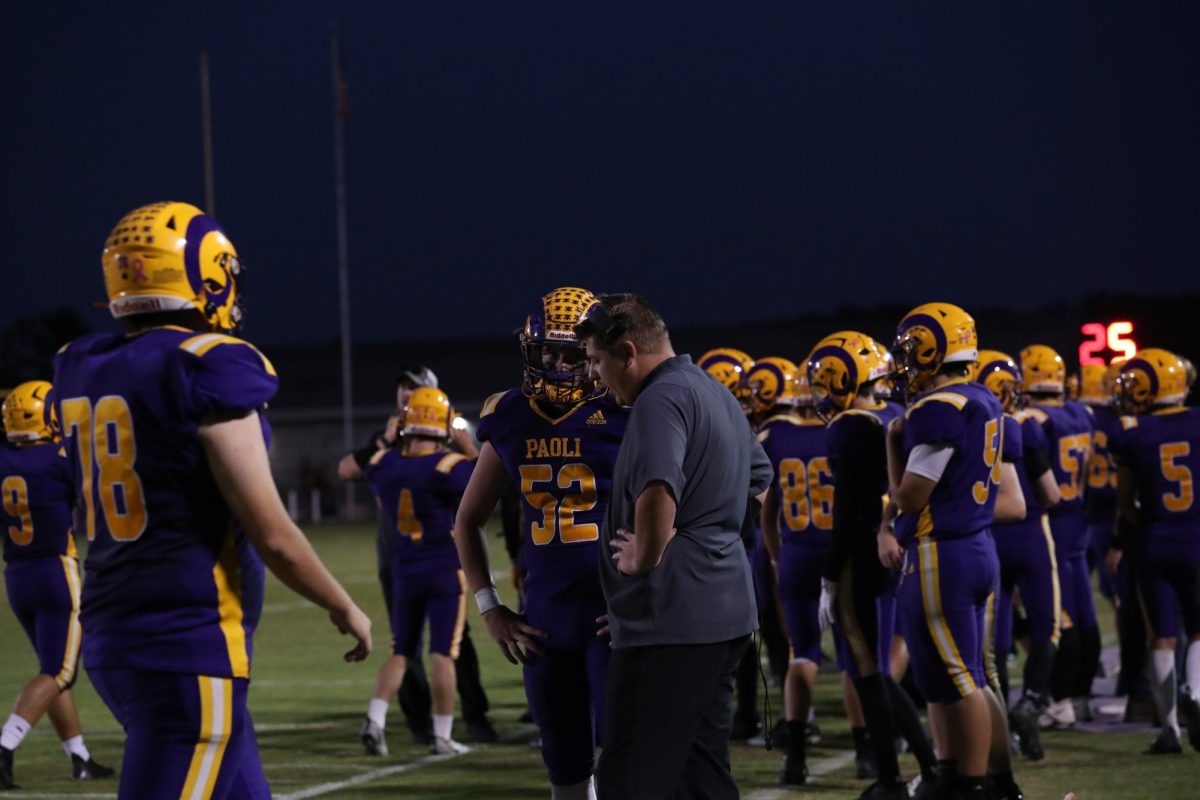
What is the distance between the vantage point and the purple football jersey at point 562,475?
522 cm

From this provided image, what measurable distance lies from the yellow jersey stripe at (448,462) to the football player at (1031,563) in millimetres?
3130

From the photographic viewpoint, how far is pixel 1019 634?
11.4 meters

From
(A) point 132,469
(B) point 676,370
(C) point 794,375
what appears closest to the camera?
(A) point 132,469

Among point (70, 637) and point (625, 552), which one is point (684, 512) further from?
point (70, 637)

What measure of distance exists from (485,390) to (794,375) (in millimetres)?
42545

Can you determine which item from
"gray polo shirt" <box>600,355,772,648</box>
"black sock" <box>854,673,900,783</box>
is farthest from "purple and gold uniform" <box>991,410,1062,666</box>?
"gray polo shirt" <box>600,355,772,648</box>

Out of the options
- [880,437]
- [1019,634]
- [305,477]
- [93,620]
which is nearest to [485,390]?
[305,477]

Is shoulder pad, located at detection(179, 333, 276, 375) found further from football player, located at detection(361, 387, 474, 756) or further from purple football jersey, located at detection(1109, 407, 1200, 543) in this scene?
purple football jersey, located at detection(1109, 407, 1200, 543)

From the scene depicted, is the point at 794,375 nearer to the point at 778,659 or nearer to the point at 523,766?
the point at 778,659

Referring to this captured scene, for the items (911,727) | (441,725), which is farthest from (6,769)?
(911,727)

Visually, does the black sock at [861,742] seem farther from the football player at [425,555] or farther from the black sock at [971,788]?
the football player at [425,555]

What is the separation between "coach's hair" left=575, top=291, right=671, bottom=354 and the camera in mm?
4551

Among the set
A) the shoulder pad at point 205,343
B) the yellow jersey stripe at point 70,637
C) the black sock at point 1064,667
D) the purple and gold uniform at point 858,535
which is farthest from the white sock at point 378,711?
the shoulder pad at point 205,343

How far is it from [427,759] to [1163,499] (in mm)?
4438
